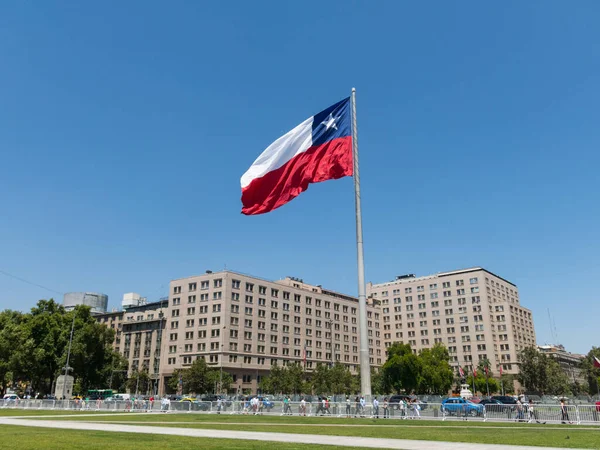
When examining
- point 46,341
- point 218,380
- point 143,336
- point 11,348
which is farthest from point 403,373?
point 11,348

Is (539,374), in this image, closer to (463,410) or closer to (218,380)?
(218,380)

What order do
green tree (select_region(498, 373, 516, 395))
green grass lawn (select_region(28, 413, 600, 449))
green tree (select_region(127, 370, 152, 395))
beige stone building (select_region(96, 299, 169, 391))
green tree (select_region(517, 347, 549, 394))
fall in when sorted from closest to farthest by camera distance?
green grass lawn (select_region(28, 413, 600, 449)) → green tree (select_region(517, 347, 549, 394)) → green tree (select_region(127, 370, 152, 395)) → green tree (select_region(498, 373, 516, 395)) → beige stone building (select_region(96, 299, 169, 391))

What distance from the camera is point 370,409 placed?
89.5 feet

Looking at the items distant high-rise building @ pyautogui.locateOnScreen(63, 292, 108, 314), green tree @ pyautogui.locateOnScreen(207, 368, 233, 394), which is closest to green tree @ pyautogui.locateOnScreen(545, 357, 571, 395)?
green tree @ pyautogui.locateOnScreen(207, 368, 233, 394)

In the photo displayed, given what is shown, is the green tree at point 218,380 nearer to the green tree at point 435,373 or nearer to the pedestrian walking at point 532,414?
the green tree at point 435,373

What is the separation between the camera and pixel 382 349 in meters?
164

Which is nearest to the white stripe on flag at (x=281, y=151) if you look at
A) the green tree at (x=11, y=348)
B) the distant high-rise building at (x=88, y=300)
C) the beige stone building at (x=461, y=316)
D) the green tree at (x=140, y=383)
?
the green tree at (x=11, y=348)

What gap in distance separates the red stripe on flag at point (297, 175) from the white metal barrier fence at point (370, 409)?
40.9 ft

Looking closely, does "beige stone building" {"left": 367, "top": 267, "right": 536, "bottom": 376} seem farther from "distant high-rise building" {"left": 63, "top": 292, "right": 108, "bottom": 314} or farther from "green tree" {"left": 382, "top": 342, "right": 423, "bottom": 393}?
"distant high-rise building" {"left": 63, "top": 292, "right": 108, "bottom": 314}

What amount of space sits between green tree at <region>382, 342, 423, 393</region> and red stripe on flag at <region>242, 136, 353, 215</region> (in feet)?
288

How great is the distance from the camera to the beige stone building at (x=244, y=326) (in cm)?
10788

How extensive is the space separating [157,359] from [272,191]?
378ft

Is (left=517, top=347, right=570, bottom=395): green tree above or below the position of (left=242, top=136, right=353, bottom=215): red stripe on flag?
below

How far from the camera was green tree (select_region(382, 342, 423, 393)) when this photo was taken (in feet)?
348
